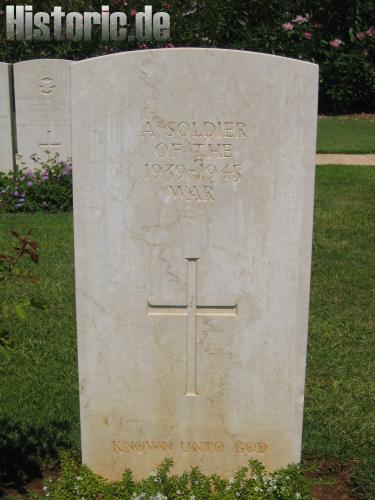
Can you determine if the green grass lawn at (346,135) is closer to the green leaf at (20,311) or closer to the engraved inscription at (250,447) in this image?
the engraved inscription at (250,447)

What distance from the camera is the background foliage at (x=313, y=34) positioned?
1873cm

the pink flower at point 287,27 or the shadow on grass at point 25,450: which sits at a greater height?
the pink flower at point 287,27

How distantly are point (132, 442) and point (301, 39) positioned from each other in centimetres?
1761

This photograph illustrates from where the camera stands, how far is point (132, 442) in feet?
10.9

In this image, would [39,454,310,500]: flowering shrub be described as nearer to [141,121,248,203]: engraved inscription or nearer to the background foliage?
[141,121,248,203]: engraved inscription

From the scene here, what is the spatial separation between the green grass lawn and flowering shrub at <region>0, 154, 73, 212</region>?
570cm

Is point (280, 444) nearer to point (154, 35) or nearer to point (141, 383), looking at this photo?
point (141, 383)

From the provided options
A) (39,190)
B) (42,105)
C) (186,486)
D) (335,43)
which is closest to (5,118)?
(42,105)

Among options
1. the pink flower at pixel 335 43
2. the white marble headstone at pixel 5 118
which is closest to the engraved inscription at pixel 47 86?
the white marble headstone at pixel 5 118

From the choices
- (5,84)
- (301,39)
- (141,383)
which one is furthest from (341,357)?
(301,39)

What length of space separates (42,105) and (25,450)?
6.23 metres

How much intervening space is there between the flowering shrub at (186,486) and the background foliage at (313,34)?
15920 mm

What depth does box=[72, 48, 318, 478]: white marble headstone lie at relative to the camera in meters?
2.95

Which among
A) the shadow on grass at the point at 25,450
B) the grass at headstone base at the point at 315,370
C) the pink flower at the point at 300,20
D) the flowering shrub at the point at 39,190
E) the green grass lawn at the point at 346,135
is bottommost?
the shadow on grass at the point at 25,450
